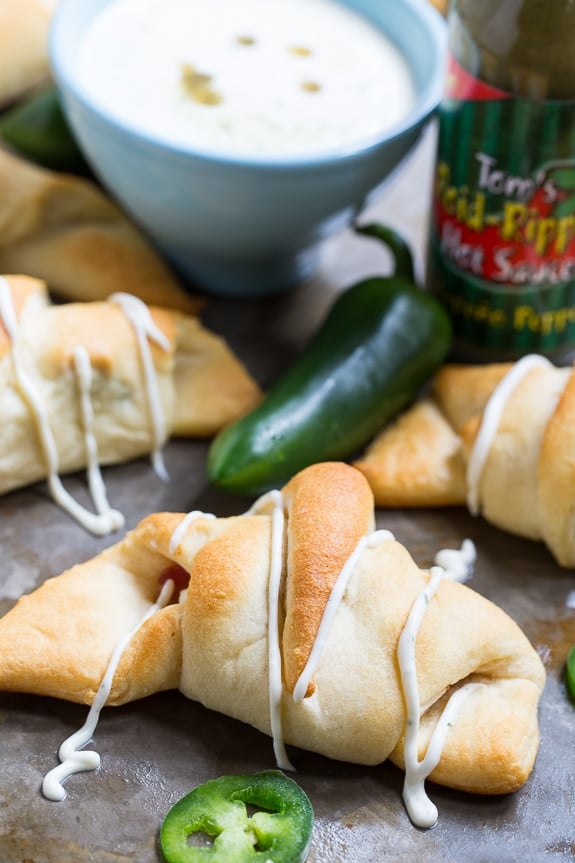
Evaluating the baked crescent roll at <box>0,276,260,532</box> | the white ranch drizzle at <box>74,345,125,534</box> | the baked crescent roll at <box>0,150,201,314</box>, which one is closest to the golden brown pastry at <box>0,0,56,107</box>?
the baked crescent roll at <box>0,150,201,314</box>

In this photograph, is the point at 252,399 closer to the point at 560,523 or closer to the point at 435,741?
the point at 560,523

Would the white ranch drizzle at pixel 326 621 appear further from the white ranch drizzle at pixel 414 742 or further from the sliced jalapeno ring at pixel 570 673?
the sliced jalapeno ring at pixel 570 673

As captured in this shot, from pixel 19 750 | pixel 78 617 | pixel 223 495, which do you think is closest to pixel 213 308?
pixel 223 495

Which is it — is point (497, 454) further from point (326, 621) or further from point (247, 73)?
point (247, 73)

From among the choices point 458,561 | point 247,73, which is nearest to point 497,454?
point 458,561

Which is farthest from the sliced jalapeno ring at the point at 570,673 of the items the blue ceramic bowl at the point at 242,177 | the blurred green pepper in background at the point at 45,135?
the blurred green pepper in background at the point at 45,135

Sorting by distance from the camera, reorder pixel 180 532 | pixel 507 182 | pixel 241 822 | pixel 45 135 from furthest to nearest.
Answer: pixel 45 135 → pixel 507 182 → pixel 180 532 → pixel 241 822
